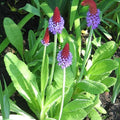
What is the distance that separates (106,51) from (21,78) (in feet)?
2.12

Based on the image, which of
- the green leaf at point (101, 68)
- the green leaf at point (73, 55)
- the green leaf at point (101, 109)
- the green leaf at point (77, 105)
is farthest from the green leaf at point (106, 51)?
the green leaf at point (77, 105)

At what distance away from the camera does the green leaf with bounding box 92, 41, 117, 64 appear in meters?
1.92

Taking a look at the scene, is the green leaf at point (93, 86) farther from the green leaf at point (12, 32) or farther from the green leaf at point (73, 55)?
the green leaf at point (12, 32)

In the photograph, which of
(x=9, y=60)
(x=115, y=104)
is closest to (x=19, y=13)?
(x=9, y=60)

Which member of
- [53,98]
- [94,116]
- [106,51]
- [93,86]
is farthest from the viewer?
[106,51]

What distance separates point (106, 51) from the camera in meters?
1.93

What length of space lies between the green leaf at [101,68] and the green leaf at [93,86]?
0.16m

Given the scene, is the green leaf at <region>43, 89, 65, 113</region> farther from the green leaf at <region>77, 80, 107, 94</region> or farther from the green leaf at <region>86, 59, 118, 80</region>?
the green leaf at <region>86, 59, 118, 80</region>

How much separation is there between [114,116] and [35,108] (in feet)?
1.92

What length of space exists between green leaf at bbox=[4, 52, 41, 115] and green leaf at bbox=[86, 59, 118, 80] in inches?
17.2

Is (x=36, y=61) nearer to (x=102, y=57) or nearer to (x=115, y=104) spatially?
(x=102, y=57)

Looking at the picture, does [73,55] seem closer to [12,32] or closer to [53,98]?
[53,98]

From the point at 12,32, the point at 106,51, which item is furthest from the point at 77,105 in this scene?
the point at 12,32

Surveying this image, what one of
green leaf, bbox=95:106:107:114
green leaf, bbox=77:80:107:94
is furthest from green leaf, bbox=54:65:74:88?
green leaf, bbox=95:106:107:114
